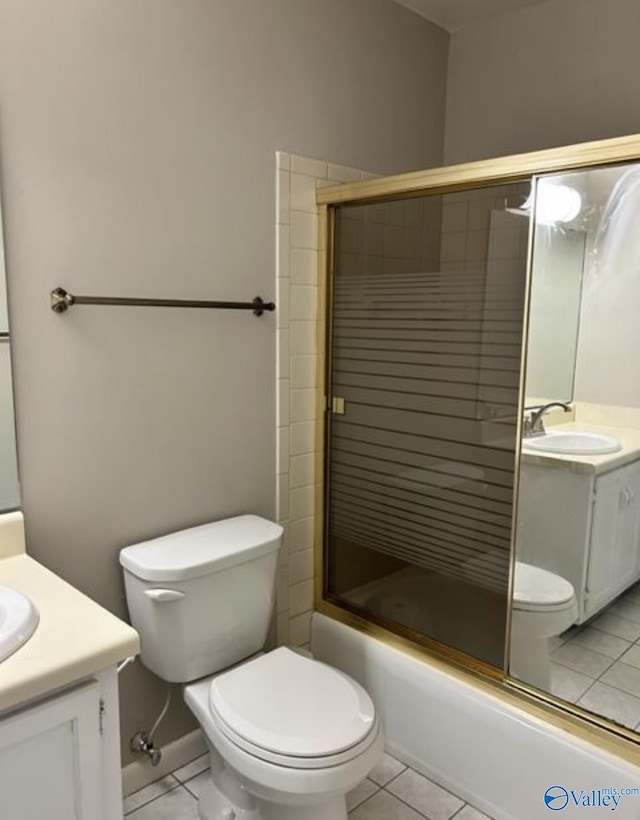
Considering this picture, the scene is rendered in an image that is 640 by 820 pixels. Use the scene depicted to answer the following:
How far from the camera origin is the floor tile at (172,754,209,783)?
6.55ft

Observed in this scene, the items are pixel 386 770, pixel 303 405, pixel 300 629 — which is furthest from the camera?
pixel 300 629

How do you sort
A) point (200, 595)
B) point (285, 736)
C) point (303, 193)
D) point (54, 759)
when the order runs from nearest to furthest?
1. point (54, 759)
2. point (285, 736)
3. point (200, 595)
4. point (303, 193)

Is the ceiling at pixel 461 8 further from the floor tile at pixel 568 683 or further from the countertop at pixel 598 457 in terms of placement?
the floor tile at pixel 568 683

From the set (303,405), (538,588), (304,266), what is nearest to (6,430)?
(303,405)

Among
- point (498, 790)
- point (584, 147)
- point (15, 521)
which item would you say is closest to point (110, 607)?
point (15, 521)

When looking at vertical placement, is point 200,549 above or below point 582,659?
above

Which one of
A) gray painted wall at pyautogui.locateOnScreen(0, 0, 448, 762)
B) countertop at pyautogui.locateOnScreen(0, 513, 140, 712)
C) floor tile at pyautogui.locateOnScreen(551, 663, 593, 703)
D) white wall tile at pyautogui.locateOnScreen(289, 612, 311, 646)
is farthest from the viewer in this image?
white wall tile at pyautogui.locateOnScreen(289, 612, 311, 646)

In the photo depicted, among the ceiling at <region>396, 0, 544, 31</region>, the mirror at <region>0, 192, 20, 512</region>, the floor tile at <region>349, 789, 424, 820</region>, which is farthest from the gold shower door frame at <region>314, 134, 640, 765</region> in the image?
the mirror at <region>0, 192, 20, 512</region>

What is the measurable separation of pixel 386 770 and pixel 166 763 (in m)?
0.70

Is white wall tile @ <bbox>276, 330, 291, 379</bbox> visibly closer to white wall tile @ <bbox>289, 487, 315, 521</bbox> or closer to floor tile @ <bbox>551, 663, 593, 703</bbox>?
white wall tile @ <bbox>289, 487, 315, 521</bbox>

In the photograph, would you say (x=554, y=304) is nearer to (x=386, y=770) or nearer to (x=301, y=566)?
(x=301, y=566)

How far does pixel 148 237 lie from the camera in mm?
1773

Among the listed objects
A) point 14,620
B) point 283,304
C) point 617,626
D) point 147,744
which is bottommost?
point 147,744

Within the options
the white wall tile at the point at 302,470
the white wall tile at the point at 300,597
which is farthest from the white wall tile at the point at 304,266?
the white wall tile at the point at 300,597
